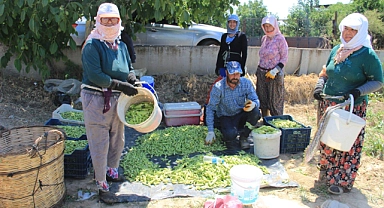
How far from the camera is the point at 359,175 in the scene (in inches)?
141

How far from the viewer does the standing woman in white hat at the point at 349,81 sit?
280 centimetres

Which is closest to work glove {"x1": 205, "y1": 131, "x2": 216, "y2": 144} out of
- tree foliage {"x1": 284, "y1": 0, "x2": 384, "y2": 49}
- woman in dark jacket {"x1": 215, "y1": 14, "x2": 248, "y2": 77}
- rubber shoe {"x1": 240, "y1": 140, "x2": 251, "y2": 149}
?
rubber shoe {"x1": 240, "y1": 140, "x2": 251, "y2": 149}

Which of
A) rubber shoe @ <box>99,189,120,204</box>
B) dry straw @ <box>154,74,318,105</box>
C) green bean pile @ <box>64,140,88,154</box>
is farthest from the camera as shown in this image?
dry straw @ <box>154,74,318,105</box>

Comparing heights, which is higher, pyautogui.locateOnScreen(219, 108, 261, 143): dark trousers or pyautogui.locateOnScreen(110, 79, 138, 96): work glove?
pyautogui.locateOnScreen(110, 79, 138, 96): work glove

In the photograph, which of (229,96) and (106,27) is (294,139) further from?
(106,27)

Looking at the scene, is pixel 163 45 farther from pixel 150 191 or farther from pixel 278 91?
pixel 150 191

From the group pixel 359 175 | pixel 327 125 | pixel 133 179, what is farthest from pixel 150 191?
pixel 359 175

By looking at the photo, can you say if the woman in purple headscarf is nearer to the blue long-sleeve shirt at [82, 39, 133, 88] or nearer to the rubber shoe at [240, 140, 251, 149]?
the rubber shoe at [240, 140, 251, 149]

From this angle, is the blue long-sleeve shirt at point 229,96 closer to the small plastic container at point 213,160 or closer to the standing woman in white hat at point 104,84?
the small plastic container at point 213,160

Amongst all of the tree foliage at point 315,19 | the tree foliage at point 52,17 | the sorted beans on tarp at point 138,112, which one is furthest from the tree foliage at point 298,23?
the sorted beans on tarp at point 138,112

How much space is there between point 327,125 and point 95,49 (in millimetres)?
2050

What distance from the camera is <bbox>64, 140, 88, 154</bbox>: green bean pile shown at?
344cm

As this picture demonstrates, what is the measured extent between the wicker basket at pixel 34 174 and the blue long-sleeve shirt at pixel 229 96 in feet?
6.14

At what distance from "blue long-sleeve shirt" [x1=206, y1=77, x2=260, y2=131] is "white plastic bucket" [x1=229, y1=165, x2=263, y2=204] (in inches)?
51.6
